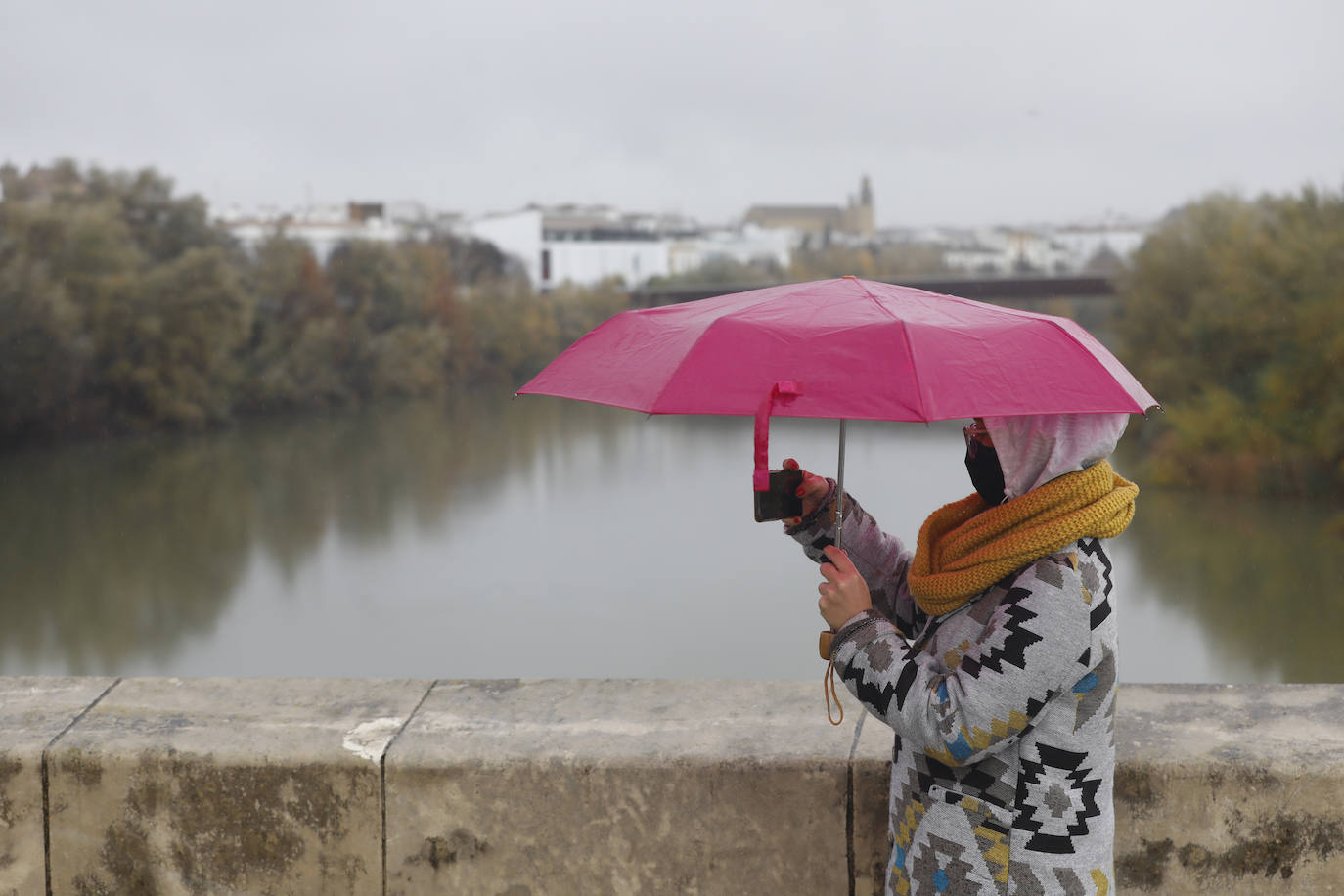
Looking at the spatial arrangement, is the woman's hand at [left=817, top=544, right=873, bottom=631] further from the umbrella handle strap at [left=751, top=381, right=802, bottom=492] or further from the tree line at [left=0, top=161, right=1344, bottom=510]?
the tree line at [left=0, top=161, right=1344, bottom=510]

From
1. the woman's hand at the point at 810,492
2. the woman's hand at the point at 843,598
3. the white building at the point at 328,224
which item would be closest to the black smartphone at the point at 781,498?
the woman's hand at the point at 810,492

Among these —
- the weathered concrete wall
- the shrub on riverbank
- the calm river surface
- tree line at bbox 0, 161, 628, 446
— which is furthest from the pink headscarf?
tree line at bbox 0, 161, 628, 446

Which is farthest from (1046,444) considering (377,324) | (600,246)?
(600,246)

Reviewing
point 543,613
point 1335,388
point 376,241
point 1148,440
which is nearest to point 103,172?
point 376,241

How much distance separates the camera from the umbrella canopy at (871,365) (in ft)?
3.59

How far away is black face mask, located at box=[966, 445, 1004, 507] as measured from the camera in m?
1.21

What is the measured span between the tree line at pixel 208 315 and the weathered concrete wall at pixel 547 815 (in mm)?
31004

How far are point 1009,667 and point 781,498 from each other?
37 cm

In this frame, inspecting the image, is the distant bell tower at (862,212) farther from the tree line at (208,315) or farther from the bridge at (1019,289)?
the bridge at (1019,289)

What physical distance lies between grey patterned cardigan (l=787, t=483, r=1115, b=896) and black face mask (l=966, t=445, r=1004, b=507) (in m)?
0.11

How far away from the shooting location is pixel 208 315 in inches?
1357

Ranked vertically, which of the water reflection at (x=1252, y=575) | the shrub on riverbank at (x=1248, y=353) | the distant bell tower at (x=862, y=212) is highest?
the distant bell tower at (x=862, y=212)

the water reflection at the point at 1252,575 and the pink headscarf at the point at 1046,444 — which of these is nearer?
the pink headscarf at the point at 1046,444

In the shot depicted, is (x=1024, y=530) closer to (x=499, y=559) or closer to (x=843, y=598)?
(x=843, y=598)
